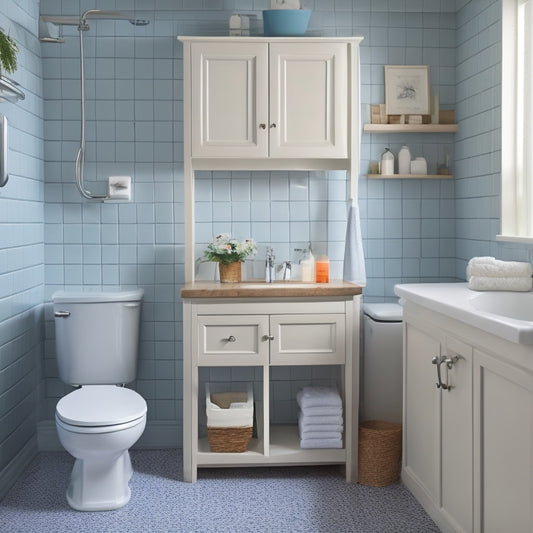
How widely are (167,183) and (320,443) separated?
149cm

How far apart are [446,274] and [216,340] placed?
1335mm

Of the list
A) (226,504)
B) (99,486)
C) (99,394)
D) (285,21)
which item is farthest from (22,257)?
(285,21)

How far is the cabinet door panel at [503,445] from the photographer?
1.96 meters

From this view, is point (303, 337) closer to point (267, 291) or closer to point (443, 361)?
point (267, 291)

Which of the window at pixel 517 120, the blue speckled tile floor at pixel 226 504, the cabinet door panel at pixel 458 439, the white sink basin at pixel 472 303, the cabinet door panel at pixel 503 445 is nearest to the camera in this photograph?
the cabinet door panel at pixel 503 445

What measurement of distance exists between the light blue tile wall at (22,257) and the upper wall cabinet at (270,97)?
75cm

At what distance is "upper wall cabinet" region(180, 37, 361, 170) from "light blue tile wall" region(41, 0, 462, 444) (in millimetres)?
317

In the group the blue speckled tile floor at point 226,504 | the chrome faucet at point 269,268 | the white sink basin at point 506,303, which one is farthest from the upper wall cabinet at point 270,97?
the blue speckled tile floor at point 226,504

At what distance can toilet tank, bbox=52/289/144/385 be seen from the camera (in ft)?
11.6

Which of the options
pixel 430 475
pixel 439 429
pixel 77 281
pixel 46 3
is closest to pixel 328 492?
pixel 430 475

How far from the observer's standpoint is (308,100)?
138 inches

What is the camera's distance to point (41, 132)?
12.2 ft

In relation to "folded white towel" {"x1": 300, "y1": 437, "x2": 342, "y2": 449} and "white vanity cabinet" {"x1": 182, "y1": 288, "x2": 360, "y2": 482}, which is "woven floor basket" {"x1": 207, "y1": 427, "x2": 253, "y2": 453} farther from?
"folded white towel" {"x1": 300, "y1": 437, "x2": 342, "y2": 449}

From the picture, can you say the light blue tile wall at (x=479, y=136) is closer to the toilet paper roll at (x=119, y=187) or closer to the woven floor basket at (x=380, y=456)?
the woven floor basket at (x=380, y=456)
